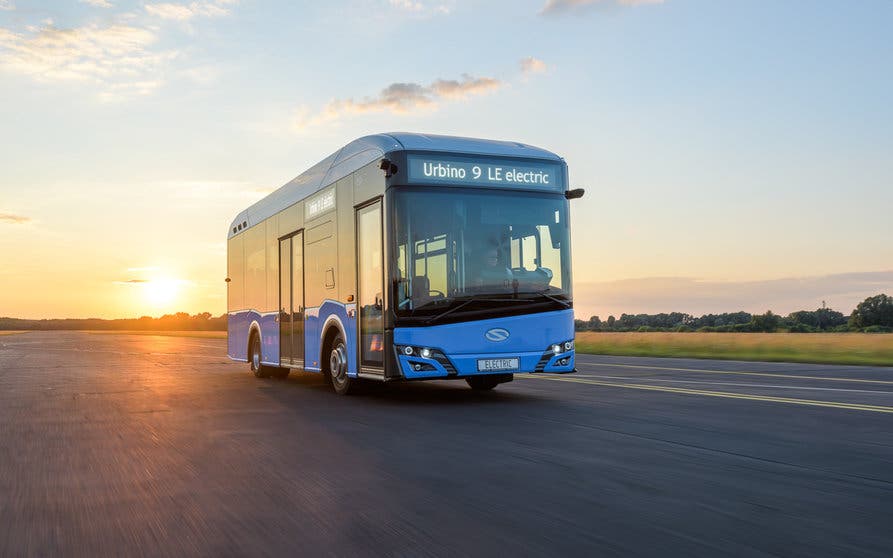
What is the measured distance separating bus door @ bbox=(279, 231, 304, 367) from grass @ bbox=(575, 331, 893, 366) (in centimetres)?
1557

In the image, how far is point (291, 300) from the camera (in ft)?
55.1

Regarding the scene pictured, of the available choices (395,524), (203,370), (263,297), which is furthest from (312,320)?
(395,524)

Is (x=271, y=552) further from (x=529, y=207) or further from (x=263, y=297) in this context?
(x=263, y=297)

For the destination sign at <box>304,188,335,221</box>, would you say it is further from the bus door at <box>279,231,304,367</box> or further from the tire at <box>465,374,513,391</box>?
the tire at <box>465,374,513,391</box>

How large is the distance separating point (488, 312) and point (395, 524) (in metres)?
7.36

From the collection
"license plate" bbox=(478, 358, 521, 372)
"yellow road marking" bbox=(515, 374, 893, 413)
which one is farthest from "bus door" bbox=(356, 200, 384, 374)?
"yellow road marking" bbox=(515, 374, 893, 413)

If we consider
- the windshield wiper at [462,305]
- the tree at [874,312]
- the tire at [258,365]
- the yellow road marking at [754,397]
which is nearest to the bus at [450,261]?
the windshield wiper at [462,305]

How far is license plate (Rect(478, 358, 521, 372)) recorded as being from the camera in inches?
488

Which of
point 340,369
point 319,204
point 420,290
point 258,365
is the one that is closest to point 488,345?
point 420,290

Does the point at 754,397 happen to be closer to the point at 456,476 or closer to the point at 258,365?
the point at 456,476

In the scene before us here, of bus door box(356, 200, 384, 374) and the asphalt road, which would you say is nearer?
the asphalt road

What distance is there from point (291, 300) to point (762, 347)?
69.5 feet

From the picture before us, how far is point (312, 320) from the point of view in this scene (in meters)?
15.6

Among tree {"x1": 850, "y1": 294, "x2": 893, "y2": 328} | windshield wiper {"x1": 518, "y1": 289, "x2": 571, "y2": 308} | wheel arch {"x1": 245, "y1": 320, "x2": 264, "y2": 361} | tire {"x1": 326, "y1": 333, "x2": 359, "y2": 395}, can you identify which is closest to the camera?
windshield wiper {"x1": 518, "y1": 289, "x2": 571, "y2": 308}
